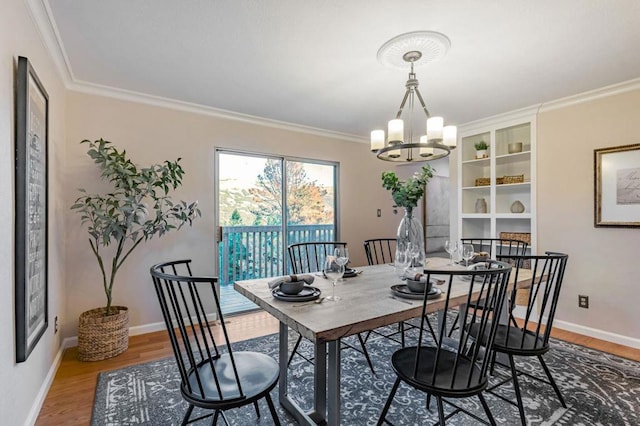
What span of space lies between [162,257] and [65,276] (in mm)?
772

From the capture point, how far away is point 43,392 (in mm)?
2006

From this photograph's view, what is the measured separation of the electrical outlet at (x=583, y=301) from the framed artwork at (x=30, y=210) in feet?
14.3

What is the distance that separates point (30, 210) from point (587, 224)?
441 cm

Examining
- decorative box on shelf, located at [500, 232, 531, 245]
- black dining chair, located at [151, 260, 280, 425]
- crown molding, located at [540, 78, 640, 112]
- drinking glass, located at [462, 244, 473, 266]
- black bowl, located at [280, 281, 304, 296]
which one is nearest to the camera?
black dining chair, located at [151, 260, 280, 425]

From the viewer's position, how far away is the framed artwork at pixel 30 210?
1562 millimetres

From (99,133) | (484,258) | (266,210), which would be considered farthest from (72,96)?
(484,258)

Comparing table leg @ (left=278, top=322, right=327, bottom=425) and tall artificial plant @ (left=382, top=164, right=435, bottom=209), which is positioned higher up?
tall artificial plant @ (left=382, top=164, right=435, bottom=209)

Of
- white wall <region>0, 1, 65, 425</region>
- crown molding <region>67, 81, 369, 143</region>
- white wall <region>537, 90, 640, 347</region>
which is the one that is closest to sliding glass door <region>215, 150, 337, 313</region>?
crown molding <region>67, 81, 369, 143</region>

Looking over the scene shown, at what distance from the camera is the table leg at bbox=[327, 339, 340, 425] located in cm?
145

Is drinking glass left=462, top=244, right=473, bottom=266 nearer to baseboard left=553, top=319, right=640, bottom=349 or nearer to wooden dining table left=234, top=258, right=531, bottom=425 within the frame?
wooden dining table left=234, top=258, right=531, bottom=425

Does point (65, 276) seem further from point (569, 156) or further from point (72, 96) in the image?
point (569, 156)

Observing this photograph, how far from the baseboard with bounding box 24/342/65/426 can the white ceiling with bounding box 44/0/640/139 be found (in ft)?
7.42

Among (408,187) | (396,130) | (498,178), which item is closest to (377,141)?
(396,130)

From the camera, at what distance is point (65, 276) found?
108 inches
